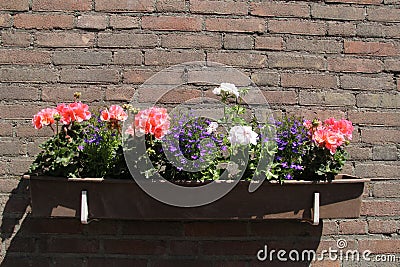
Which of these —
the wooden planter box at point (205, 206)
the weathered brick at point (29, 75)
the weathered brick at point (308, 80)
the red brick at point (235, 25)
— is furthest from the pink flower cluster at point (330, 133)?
the weathered brick at point (29, 75)

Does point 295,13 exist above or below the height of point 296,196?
above

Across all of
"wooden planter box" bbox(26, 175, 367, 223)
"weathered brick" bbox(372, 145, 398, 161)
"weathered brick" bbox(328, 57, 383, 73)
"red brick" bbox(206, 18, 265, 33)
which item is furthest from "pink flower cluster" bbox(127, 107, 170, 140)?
"weathered brick" bbox(372, 145, 398, 161)

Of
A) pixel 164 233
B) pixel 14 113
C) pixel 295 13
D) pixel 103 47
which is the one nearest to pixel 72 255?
pixel 164 233

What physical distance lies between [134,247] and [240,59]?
0.85 metres

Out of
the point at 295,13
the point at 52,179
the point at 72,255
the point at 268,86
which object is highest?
the point at 295,13

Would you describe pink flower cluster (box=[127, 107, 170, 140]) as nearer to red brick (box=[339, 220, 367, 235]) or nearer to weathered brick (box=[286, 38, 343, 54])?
weathered brick (box=[286, 38, 343, 54])

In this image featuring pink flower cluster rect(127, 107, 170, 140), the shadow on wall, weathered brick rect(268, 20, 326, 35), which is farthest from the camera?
weathered brick rect(268, 20, 326, 35)

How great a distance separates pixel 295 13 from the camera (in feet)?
6.85

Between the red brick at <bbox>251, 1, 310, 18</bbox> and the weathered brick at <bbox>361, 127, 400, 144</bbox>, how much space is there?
54cm

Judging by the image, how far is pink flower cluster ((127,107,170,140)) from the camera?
1.69 metres

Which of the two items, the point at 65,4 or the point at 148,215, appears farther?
the point at 65,4

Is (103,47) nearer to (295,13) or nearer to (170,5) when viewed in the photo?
(170,5)

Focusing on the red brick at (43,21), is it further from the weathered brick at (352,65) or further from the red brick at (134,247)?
the weathered brick at (352,65)

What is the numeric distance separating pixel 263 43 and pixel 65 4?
2.62ft
